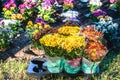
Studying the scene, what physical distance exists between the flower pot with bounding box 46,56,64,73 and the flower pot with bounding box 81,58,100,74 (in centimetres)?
40

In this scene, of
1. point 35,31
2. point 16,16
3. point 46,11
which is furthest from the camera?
point 46,11

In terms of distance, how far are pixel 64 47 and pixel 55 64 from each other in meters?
0.44

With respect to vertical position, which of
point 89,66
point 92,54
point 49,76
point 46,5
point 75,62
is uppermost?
point 46,5

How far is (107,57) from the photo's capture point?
8.46 metres

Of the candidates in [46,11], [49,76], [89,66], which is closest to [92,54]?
[89,66]

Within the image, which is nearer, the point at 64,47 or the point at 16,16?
the point at 64,47

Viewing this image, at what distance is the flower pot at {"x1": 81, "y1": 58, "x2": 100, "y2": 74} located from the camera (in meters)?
7.11

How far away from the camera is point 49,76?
24.6 feet

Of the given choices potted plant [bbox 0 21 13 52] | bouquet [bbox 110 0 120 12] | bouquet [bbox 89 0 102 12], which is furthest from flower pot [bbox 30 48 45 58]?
bouquet [bbox 110 0 120 12]

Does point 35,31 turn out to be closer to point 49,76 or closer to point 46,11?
point 46,11

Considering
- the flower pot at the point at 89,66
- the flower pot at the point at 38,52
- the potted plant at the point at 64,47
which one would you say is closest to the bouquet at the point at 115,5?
the flower pot at the point at 38,52

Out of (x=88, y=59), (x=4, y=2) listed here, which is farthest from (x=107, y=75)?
(x=4, y=2)

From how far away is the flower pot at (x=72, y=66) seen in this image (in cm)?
711

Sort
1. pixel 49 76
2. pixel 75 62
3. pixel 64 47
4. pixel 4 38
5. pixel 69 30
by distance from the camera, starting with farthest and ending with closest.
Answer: pixel 4 38
pixel 49 76
pixel 69 30
pixel 75 62
pixel 64 47
